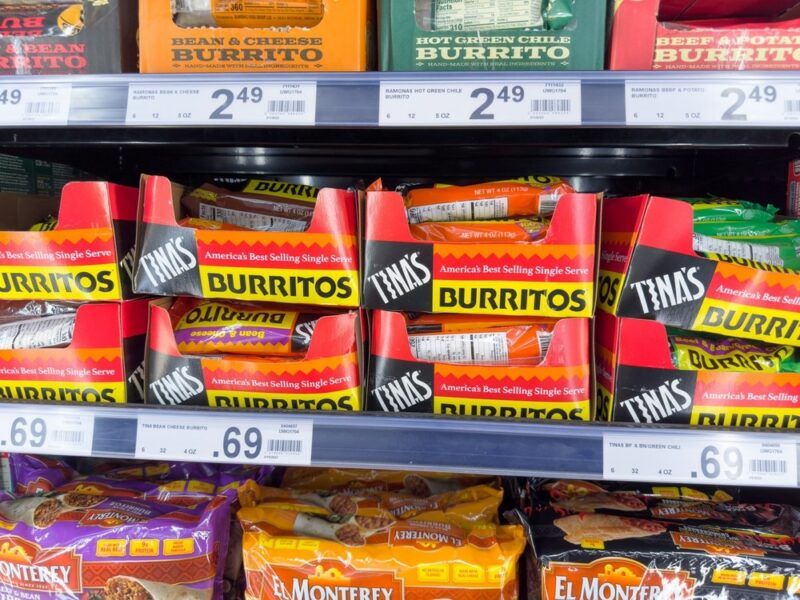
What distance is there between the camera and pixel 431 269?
840 mm

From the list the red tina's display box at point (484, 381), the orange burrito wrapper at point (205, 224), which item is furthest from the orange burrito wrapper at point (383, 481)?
the orange burrito wrapper at point (205, 224)

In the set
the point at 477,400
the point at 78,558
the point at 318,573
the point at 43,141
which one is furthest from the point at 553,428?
the point at 43,141

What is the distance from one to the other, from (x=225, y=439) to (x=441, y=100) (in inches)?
22.8

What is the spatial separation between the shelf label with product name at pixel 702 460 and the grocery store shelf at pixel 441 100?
43 centimetres

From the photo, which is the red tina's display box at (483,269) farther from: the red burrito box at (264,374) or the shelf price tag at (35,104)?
the shelf price tag at (35,104)

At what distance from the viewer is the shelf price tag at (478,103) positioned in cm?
76

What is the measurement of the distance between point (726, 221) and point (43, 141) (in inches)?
53.7

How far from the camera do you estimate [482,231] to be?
0.90 m

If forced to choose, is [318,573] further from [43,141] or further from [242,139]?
[43,141]

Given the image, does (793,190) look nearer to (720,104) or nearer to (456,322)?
(720,104)

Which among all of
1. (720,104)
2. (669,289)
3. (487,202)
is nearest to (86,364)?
(487,202)

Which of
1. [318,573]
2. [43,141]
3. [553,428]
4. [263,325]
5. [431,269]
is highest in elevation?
[43,141]

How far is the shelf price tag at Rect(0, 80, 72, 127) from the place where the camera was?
81 centimetres

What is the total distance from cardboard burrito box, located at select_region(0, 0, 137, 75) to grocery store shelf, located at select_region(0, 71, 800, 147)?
0.05 meters
